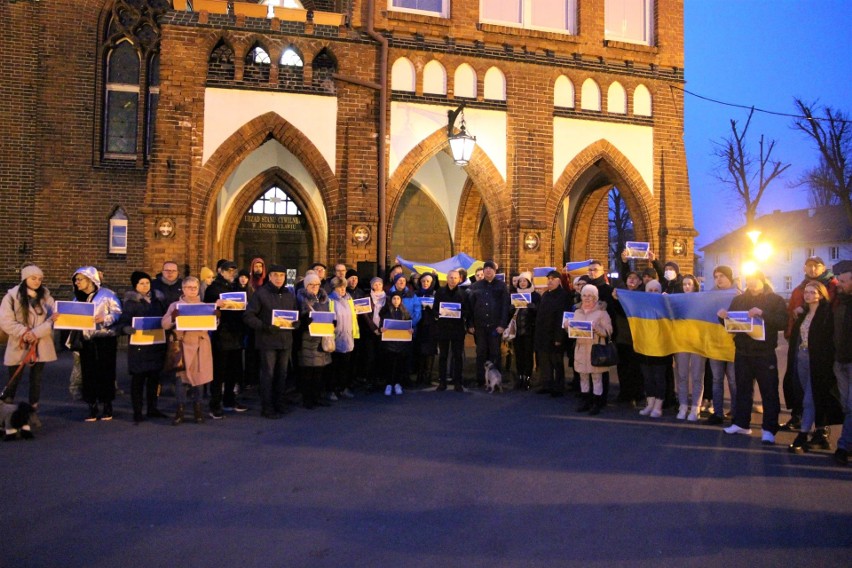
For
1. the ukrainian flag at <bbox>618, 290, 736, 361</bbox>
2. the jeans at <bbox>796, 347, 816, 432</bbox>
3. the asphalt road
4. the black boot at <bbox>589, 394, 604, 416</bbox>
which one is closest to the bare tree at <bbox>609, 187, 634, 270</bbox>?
the ukrainian flag at <bbox>618, 290, 736, 361</bbox>

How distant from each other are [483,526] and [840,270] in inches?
191

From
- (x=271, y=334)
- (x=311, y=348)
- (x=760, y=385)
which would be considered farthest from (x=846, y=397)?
(x=271, y=334)

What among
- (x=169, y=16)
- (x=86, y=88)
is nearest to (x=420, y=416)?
(x=169, y=16)

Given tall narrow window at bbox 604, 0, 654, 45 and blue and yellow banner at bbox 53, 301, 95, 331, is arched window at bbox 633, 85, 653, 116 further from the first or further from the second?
blue and yellow banner at bbox 53, 301, 95, 331

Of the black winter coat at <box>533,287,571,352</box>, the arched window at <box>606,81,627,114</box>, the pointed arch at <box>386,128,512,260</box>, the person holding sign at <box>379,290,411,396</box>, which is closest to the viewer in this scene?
the black winter coat at <box>533,287,571,352</box>

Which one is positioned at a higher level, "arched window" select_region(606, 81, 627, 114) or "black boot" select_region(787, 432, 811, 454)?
"arched window" select_region(606, 81, 627, 114)

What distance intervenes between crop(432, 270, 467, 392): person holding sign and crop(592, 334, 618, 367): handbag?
2.74 meters

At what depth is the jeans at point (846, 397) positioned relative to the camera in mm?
6820

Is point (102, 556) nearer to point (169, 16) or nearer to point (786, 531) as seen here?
point (786, 531)

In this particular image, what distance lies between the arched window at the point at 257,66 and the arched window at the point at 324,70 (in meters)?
1.00

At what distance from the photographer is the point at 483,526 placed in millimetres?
4902

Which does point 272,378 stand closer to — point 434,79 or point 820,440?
point 820,440

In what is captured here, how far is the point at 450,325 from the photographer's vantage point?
11359 mm

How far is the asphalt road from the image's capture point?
4.42 metres
